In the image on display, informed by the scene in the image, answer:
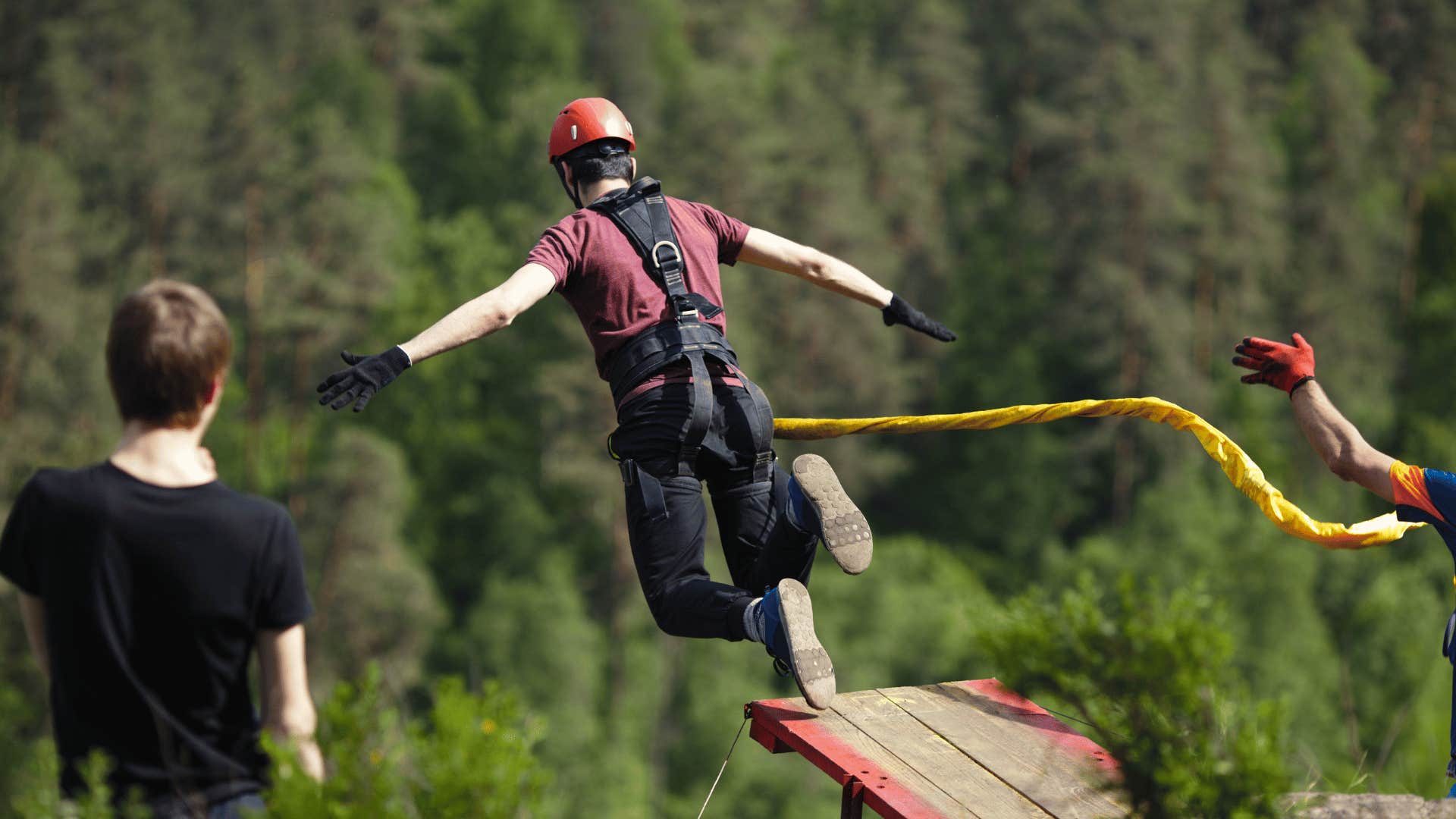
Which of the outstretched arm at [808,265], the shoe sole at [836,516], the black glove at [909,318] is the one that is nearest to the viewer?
the shoe sole at [836,516]

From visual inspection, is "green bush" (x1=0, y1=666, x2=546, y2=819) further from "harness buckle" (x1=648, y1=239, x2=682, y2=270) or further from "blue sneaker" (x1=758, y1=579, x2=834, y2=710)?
"harness buckle" (x1=648, y1=239, x2=682, y2=270)

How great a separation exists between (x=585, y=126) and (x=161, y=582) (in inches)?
102

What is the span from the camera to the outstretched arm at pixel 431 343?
4070 mm

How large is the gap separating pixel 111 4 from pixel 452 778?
40.2 m

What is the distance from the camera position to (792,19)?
5559 centimetres

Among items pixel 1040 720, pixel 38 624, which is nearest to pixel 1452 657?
pixel 1040 720

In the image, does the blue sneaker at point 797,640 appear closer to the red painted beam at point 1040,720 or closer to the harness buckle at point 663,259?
the red painted beam at point 1040,720

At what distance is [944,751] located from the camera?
459 centimetres

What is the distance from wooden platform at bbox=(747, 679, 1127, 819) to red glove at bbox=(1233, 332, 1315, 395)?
1.41 metres

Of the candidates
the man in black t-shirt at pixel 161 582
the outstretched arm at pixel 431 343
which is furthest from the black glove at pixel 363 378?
the man in black t-shirt at pixel 161 582

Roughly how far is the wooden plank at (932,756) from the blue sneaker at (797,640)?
339 millimetres

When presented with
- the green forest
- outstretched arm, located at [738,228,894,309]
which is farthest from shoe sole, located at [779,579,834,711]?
the green forest

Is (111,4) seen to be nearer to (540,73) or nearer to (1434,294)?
(540,73)

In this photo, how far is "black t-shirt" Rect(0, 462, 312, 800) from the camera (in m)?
2.79
